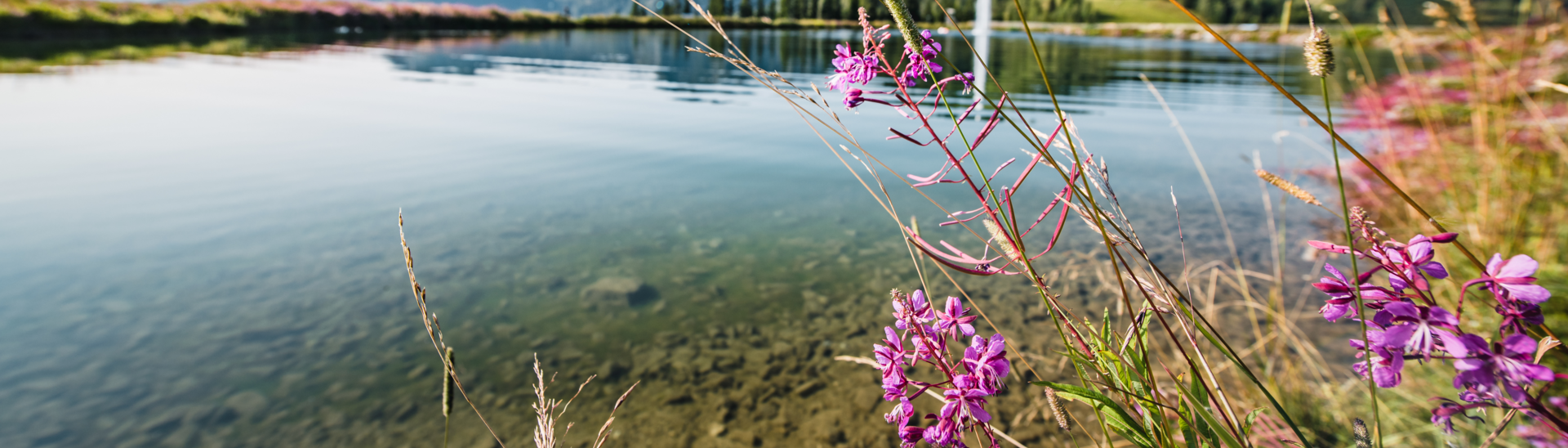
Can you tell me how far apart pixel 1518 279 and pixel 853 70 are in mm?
721

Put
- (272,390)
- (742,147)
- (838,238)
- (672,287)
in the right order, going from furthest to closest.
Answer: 1. (742,147)
2. (838,238)
3. (672,287)
4. (272,390)

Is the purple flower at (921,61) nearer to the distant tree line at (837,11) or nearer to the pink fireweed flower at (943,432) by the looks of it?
the pink fireweed flower at (943,432)

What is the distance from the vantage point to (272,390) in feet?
9.40

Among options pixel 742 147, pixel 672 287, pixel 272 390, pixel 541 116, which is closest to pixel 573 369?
pixel 672 287

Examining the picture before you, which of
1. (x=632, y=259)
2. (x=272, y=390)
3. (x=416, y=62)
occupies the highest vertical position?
(x=416, y=62)

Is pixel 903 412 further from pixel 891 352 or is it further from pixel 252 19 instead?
pixel 252 19

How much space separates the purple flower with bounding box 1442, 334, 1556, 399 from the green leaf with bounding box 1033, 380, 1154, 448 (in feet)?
1.00

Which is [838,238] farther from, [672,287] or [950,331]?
[950,331]

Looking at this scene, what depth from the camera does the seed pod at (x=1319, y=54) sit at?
24.7 inches

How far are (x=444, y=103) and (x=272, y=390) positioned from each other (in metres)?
7.94

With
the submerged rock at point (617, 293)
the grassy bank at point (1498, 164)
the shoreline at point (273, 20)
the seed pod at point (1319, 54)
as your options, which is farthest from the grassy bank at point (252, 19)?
the seed pod at point (1319, 54)

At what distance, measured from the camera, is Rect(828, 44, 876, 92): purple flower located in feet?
3.04

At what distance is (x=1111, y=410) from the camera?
33.9 inches

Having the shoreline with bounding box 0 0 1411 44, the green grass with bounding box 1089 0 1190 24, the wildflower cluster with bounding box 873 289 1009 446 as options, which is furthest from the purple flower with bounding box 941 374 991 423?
the green grass with bounding box 1089 0 1190 24
